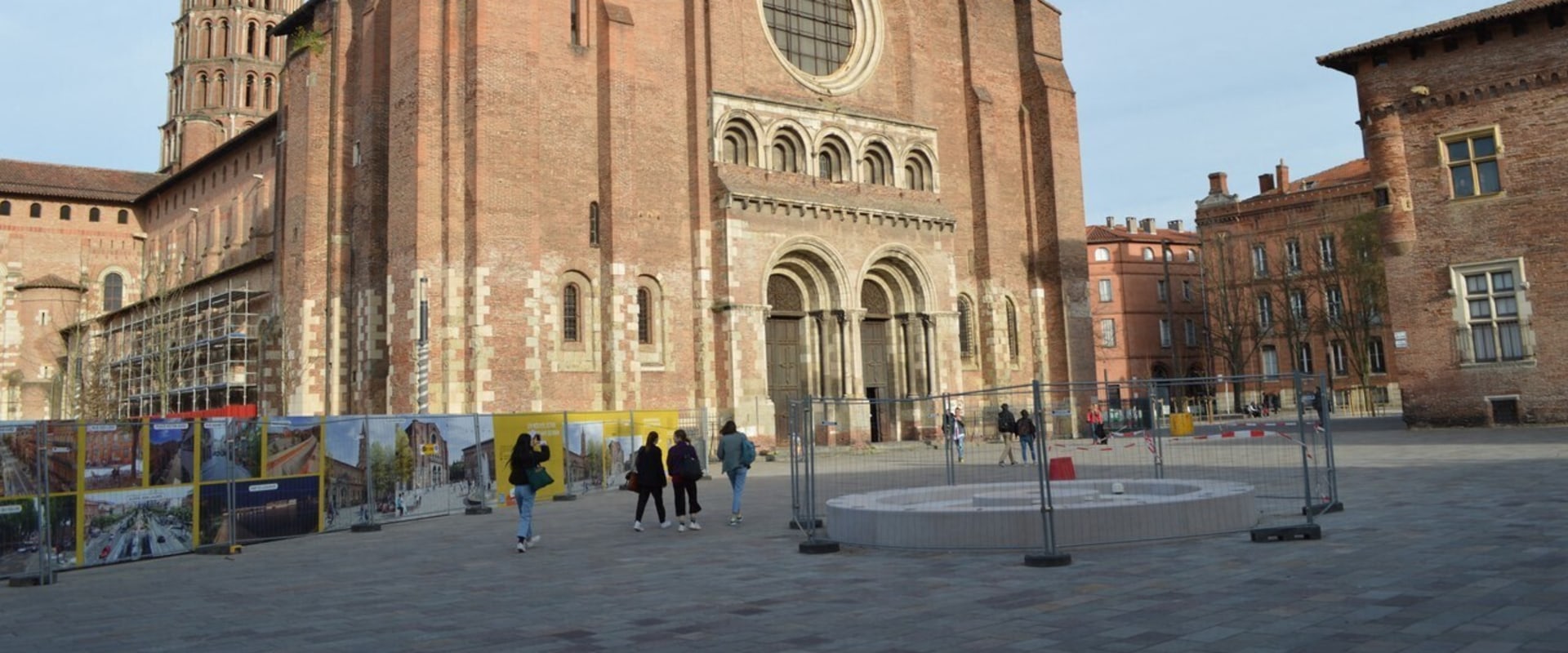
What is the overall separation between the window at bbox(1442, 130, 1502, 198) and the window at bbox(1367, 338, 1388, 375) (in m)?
32.7

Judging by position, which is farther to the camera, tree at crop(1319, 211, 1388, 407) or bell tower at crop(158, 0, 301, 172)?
bell tower at crop(158, 0, 301, 172)

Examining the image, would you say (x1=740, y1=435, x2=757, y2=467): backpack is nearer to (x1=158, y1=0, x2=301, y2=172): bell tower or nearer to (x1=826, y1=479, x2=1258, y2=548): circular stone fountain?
(x1=826, y1=479, x2=1258, y2=548): circular stone fountain

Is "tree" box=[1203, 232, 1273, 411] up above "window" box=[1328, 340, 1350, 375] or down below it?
above

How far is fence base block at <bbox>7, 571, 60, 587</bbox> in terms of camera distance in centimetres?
1145

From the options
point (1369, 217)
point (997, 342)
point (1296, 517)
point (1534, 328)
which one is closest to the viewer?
point (1296, 517)

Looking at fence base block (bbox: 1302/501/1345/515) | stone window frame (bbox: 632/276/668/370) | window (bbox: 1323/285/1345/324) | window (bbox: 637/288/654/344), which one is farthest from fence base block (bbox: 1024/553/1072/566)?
window (bbox: 1323/285/1345/324)

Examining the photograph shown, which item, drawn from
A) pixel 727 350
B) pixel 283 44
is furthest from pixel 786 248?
pixel 283 44

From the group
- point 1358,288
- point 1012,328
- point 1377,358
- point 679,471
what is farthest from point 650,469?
point 1377,358

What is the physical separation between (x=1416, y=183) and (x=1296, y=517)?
20.4m

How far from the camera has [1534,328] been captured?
26.5 metres

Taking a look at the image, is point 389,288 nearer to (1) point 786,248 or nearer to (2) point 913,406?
(1) point 786,248

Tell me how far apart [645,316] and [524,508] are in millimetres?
17767

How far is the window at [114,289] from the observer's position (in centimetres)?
5584

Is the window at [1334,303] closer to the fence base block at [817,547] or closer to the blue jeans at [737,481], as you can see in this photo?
the blue jeans at [737,481]
